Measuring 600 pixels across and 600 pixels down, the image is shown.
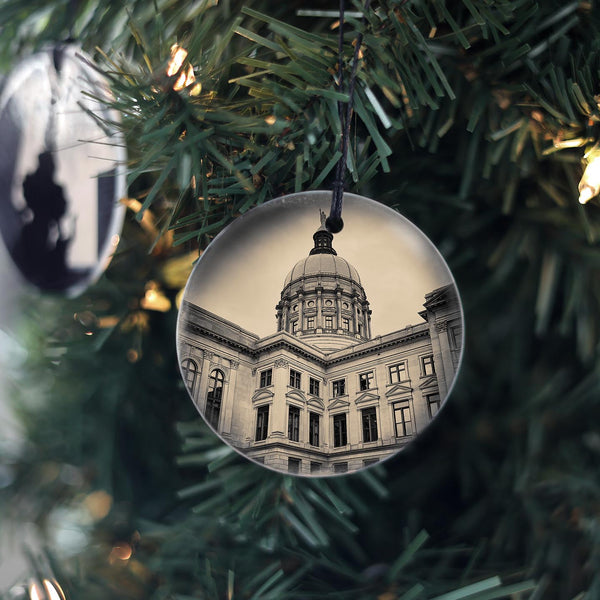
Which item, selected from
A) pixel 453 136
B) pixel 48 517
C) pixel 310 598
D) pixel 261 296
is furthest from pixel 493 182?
pixel 48 517

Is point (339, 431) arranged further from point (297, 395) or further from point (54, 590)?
point (54, 590)

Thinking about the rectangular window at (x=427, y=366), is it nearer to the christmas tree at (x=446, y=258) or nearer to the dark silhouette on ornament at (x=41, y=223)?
the christmas tree at (x=446, y=258)

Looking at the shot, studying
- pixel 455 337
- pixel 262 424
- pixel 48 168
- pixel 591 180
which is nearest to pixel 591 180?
pixel 591 180

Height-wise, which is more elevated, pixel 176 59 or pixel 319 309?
pixel 176 59

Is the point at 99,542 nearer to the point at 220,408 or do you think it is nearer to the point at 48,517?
the point at 48,517

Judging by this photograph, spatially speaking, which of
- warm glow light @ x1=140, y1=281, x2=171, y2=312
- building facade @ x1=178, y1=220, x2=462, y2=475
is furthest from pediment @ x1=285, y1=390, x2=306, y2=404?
warm glow light @ x1=140, y1=281, x2=171, y2=312

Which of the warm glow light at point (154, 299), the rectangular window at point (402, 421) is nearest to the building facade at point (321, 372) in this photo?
the rectangular window at point (402, 421)
